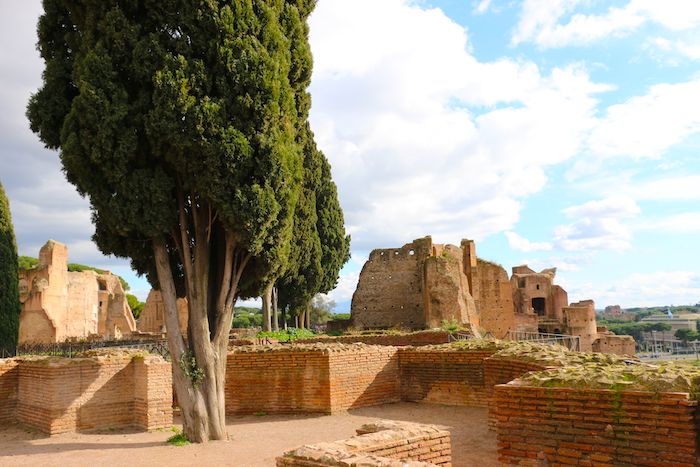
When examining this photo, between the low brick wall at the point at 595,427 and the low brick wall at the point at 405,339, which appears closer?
the low brick wall at the point at 595,427

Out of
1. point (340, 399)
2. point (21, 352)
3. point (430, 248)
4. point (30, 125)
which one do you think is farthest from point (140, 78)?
point (430, 248)

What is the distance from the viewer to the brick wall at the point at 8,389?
12.0 meters

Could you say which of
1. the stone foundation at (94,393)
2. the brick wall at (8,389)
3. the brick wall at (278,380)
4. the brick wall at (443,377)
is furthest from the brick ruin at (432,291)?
the brick wall at (8,389)

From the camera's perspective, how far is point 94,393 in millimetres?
11117

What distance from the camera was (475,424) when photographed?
399 inches

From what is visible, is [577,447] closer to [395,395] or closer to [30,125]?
[395,395]

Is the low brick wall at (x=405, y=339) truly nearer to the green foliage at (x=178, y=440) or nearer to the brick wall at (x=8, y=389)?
the brick wall at (x=8, y=389)

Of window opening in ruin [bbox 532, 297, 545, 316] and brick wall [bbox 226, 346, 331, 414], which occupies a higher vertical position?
window opening in ruin [bbox 532, 297, 545, 316]

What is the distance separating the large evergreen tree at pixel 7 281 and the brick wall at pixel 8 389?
7241 millimetres

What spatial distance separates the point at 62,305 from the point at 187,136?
29.6 metres

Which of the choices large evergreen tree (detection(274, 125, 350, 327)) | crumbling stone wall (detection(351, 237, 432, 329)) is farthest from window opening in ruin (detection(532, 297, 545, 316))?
large evergreen tree (detection(274, 125, 350, 327))

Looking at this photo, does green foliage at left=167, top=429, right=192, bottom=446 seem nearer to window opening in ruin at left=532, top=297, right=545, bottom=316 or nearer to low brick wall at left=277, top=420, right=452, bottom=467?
low brick wall at left=277, top=420, right=452, bottom=467

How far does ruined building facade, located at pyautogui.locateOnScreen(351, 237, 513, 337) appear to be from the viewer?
93.0 ft

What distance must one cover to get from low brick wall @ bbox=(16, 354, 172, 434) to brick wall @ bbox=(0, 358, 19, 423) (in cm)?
31
